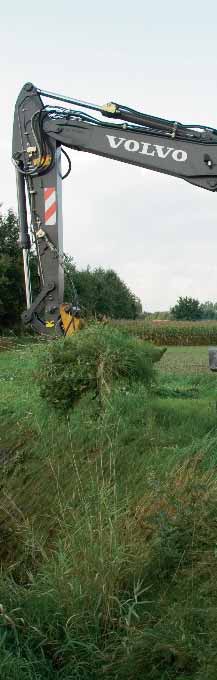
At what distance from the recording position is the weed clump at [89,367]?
19.8 ft

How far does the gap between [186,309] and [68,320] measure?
66.4 meters

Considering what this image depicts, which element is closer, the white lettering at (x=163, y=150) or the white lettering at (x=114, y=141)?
the white lettering at (x=163, y=150)

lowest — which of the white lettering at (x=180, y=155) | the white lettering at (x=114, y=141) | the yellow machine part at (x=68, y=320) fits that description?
the yellow machine part at (x=68, y=320)

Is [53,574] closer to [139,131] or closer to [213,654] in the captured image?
[213,654]

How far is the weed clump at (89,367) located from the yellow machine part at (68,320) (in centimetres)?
173

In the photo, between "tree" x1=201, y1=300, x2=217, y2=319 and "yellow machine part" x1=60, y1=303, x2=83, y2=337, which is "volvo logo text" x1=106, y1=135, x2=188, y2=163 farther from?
"tree" x1=201, y1=300, x2=217, y2=319

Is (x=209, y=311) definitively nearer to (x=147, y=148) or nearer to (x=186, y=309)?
(x=186, y=309)

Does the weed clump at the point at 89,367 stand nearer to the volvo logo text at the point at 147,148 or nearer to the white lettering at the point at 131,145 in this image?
the volvo logo text at the point at 147,148

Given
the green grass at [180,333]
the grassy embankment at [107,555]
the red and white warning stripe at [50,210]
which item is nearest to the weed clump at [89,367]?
the grassy embankment at [107,555]

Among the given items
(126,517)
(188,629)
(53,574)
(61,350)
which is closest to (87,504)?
(126,517)

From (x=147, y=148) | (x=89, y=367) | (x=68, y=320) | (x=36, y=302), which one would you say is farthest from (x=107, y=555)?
(x=147, y=148)

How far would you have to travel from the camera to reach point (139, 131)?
8.62m

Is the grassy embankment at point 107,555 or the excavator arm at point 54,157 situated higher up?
the excavator arm at point 54,157

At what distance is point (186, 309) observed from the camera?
7450 centimetres
